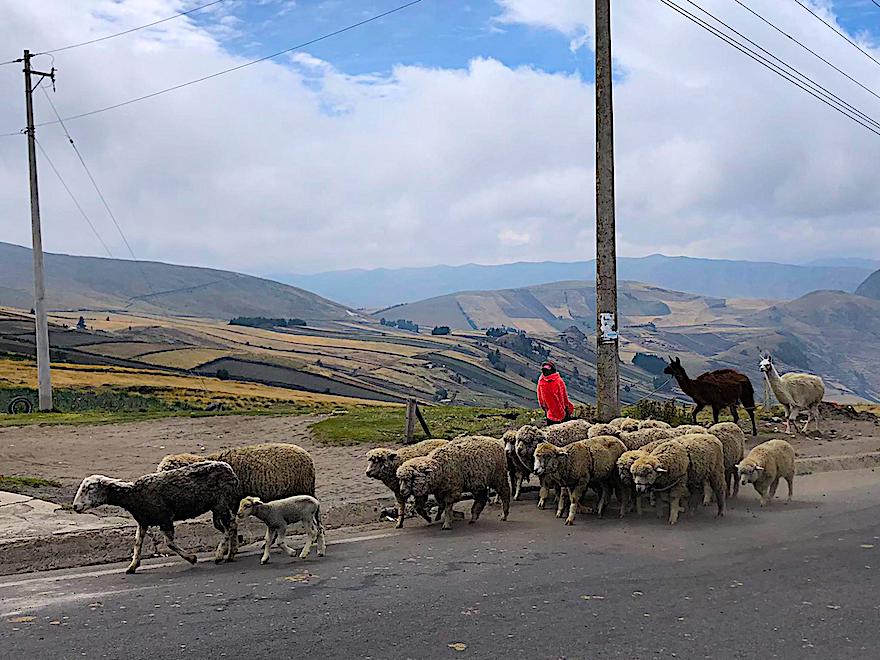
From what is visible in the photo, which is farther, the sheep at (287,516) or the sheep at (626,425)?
the sheep at (626,425)

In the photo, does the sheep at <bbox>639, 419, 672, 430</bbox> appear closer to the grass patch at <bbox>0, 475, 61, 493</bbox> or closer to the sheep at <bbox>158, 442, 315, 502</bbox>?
the sheep at <bbox>158, 442, 315, 502</bbox>

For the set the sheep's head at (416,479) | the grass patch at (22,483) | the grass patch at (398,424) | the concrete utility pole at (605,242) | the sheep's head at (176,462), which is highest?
the concrete utility pole at (605,242)

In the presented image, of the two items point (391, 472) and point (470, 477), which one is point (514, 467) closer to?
point (470, 477)

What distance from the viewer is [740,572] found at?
8688mm

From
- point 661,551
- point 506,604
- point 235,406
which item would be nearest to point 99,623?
point 506,604

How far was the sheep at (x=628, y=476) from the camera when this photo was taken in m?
11.6

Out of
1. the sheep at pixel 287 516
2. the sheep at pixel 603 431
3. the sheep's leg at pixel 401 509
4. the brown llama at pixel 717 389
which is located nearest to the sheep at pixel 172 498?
the sheep at pixel 287 516

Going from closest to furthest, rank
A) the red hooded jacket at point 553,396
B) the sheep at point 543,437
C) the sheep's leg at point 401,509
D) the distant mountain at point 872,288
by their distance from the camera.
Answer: the sheep's leg at point 401,509 → the sheep at point 543,437 → the red hooded jacket at point 553,396 → the distant mountain at point 872,288

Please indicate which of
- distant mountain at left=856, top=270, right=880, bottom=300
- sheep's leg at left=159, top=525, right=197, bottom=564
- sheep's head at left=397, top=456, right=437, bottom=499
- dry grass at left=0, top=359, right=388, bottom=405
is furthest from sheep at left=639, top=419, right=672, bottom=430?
distant mountain at left=856, top=270, right=880, bottom=300

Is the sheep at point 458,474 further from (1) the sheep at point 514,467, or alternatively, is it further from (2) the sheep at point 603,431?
(2) the sheep at point 603,431

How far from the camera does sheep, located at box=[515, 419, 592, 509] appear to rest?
12.3 m

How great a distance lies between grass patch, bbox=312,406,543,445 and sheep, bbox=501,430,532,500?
378cm

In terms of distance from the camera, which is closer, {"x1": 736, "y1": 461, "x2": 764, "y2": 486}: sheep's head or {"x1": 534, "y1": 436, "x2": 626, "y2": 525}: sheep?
{"x1": 534, "y1": 436, "x2": 626, "y2": 525}: sheep

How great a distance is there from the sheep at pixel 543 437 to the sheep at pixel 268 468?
10.5 ft
